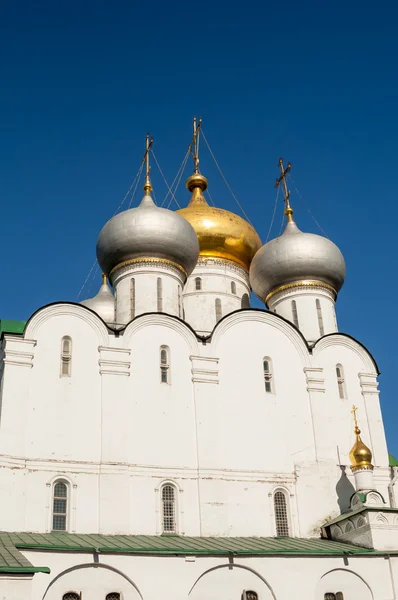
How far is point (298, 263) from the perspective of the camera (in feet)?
61.6

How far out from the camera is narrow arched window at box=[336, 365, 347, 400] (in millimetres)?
16797

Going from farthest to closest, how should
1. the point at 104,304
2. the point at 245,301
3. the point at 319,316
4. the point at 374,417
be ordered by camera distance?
1. the point at 104,304
2. the point at 245,301
3. the point at 319,316
4. the point at 374,417

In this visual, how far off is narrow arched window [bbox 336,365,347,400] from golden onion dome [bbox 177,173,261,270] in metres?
5.59

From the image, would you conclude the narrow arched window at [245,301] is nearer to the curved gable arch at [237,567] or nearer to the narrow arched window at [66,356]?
the narrow arched window at [66,356]

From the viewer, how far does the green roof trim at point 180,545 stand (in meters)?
12.2

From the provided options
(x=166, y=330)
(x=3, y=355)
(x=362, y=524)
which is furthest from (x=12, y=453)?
(x=362, y=524)

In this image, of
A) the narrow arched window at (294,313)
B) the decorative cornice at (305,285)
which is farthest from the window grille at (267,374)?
the decorative cornice at (305,285)

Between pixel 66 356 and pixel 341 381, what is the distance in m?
6.22

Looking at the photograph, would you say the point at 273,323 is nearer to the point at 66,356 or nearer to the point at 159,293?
the point at 159,293

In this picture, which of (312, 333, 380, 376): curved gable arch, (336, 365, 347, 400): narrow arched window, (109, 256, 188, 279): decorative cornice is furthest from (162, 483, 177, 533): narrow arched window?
(109, 256, 188, 279): decorative cornice

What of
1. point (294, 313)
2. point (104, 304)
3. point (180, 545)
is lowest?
point (180, 545)

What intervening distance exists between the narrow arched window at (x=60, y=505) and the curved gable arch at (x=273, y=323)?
4.92 meters

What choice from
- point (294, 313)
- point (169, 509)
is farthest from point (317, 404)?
point (169, 509)

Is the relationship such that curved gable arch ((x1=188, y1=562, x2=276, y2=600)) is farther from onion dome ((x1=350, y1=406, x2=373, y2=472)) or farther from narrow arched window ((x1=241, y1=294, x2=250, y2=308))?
narrow arched window ((x1=241, y1=294, x2=250, y2=308))
